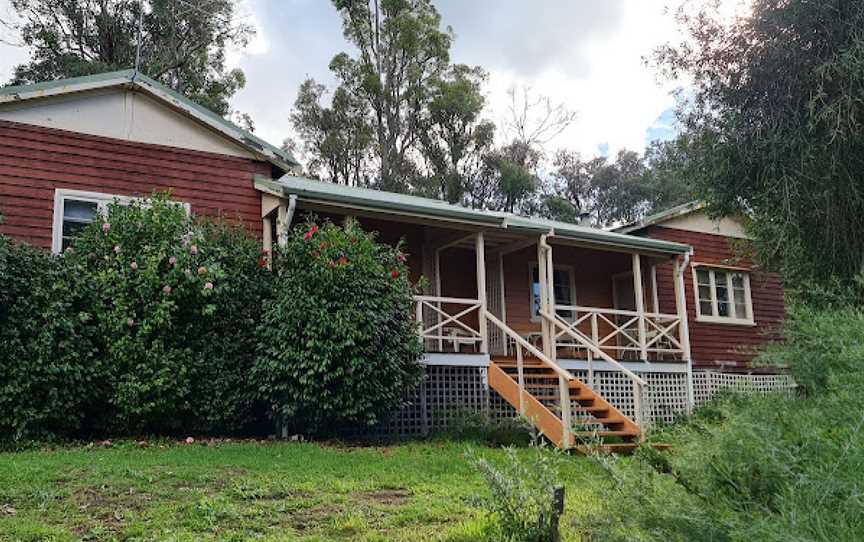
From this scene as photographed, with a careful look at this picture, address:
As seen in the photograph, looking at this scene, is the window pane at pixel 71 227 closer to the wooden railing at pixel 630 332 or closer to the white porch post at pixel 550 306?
the white porch post at pixel 550 306

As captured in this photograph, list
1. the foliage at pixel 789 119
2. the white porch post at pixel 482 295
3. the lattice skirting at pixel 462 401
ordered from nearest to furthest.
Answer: the foliage at pixel 789 119, the lattice skirting at pixel 462 401, the white porch post at pixel 482 295

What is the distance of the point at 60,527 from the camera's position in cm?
509

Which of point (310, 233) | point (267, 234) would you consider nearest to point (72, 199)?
point (267, 234)

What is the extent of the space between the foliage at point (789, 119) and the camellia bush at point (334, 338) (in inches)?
215

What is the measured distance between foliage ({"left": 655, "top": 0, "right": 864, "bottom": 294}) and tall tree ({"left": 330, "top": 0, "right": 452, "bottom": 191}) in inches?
844

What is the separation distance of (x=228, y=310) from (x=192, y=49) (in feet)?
70.8

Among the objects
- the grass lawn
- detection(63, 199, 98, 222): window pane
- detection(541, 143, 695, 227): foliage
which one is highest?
detection(541, 143, 695, 227): foliage

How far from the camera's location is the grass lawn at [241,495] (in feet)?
16.8

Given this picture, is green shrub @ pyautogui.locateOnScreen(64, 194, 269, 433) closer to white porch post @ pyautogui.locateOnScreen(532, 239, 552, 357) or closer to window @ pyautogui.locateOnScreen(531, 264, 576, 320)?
white porch post @ pyautogui.locateOnScreen(532, 239, 552, 357)

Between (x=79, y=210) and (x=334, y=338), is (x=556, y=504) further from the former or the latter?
(x=79, y=210)

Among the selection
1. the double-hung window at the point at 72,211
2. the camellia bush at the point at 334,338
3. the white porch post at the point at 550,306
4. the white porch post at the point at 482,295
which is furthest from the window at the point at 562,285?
the double-hung window at the point at 72,211

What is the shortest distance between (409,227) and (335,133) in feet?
64.7

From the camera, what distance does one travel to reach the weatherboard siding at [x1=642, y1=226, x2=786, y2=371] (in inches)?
701

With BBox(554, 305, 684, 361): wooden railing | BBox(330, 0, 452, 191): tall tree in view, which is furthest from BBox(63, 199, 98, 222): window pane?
BBox(330, 0, 452, 191): tall tree
